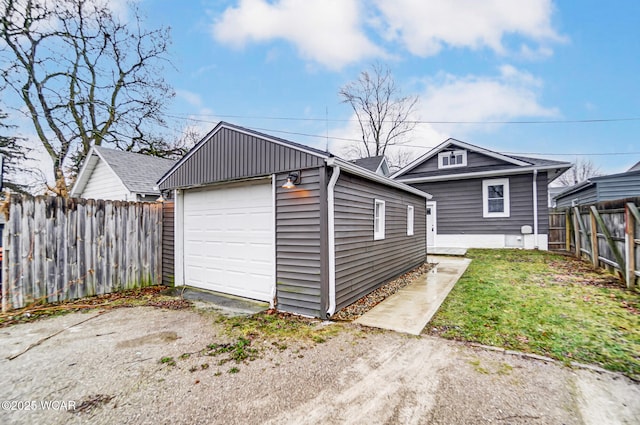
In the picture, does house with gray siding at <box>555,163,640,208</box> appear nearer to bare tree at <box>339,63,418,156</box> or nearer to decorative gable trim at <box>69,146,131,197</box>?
bare tree at <box>339,63,418,156</box>

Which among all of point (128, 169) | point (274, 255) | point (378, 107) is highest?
point (378, 107)

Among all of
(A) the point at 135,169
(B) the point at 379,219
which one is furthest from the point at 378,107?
(B) the point at 379,219

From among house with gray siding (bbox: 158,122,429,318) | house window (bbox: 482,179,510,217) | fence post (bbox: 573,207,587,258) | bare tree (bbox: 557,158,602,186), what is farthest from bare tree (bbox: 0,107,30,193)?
bare tree (bbox: 557,158,602,186)

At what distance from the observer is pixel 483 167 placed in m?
12.1

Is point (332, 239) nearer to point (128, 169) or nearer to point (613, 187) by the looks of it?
point (128, 169)

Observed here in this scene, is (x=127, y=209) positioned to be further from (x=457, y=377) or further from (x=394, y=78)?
(x=394, y=78)

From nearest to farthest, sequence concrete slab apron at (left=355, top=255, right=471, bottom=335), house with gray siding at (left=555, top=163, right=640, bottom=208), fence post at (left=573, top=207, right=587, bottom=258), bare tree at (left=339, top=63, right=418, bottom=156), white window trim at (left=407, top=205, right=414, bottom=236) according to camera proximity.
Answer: concrete slab apron at (left=355, top=255, right=471, bottom=335)
white window trim at (left=407, top=205, right=414, bottom=236)
fence post at (left=573, top=207, right=587, bottom=258)
house with gray siding at (left=555, top=163, right=640, bottom=208)
bare tree at (left=339, top=63, right=418, bottom=156)

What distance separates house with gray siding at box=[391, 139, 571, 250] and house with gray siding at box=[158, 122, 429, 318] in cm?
663

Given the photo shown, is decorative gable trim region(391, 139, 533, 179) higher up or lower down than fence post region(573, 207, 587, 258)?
higher up

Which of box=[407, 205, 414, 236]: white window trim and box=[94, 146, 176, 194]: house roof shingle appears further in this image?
box=[94, 146, 176, 194]: house roof shingle

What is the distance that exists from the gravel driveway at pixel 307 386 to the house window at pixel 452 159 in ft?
36.7

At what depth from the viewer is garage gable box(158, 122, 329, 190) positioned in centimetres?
467

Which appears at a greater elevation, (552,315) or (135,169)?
(135,169)

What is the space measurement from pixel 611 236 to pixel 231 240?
8458 mm
